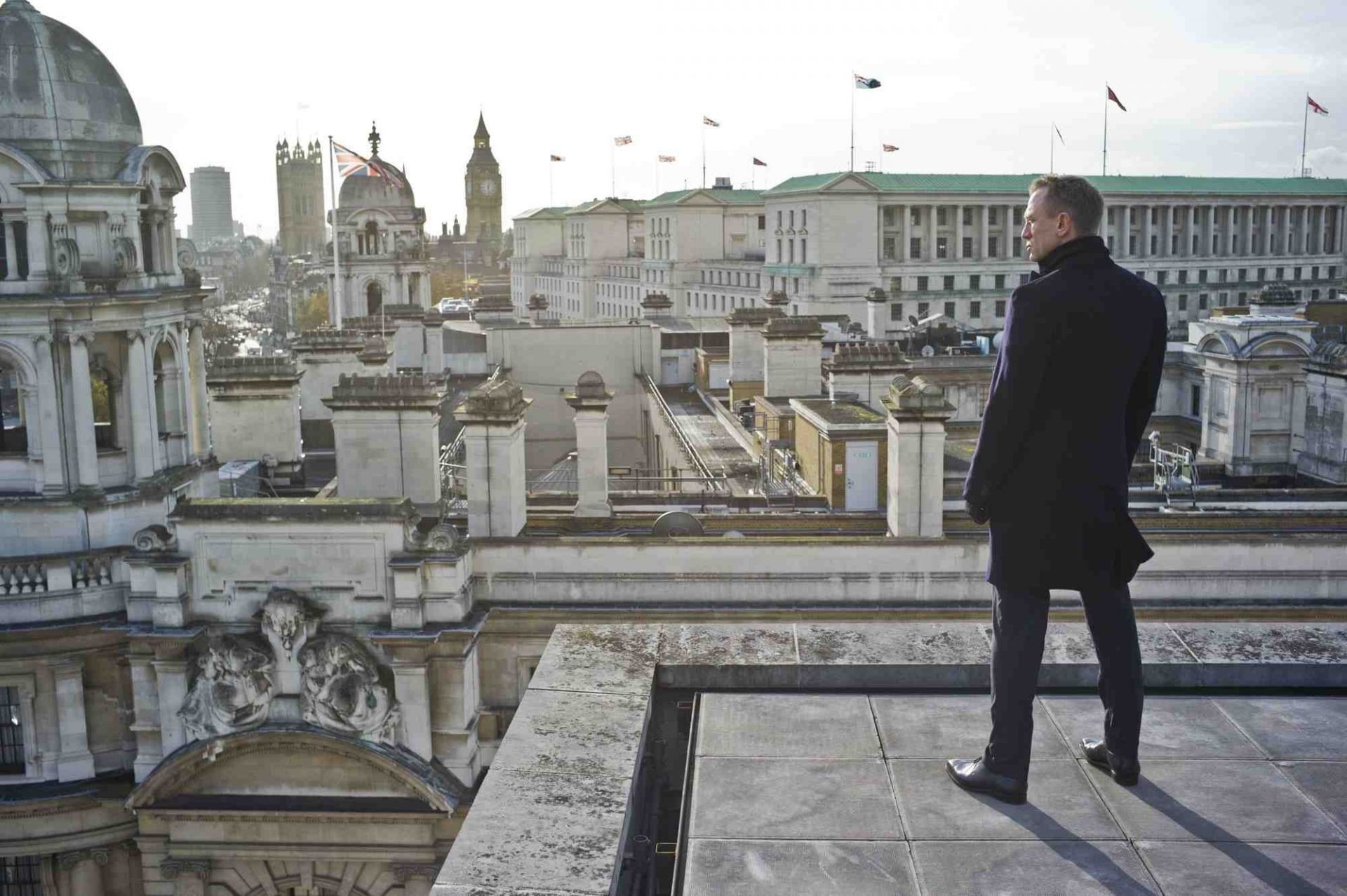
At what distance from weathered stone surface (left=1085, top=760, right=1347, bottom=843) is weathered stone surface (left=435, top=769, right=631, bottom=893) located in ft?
7.98

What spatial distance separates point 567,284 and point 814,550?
152020 millimetres

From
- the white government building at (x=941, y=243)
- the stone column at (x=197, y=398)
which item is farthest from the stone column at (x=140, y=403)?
the white government building at (x=941, y=243)

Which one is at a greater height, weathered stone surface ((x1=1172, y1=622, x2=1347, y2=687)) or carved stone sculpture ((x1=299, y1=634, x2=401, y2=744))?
weathered stone surface ((x1=1172, y1=622, x2=1347, y2=687))

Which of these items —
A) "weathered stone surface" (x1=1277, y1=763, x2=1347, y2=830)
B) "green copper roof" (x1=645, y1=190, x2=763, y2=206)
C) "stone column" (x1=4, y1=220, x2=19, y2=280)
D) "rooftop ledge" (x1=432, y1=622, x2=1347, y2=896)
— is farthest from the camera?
"green copper roof" (x1=645, y1=190, x2=763, y2=206)

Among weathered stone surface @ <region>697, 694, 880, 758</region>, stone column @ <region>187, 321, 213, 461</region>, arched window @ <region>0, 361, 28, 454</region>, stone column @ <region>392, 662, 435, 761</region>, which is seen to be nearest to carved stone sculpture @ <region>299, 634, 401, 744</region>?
stone column @ <region>392, 662, 435, 761</region>

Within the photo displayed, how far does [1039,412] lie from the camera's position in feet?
23.0

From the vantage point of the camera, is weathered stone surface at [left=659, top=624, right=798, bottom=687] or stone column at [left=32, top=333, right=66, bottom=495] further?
stone column at [left=32, top=333, right=66, bottom=495]

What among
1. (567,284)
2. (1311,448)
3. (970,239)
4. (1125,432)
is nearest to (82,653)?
(1125,432)

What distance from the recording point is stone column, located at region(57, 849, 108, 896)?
2109 cm

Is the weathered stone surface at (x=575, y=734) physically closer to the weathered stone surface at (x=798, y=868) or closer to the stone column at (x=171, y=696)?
the weathered stone surface at (x=798, y=868)

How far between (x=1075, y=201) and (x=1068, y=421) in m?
1.11

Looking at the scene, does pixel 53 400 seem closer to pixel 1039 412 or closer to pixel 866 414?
pixel 866 414

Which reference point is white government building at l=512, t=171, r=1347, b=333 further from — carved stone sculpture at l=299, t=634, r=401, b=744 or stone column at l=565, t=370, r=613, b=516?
carved stone sculpture at l=299, t=634, r=401, b=744

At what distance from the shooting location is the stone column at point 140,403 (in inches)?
899
